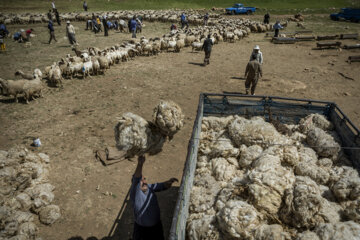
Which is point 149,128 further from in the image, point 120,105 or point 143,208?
point 120,105

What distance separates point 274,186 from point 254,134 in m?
1.61

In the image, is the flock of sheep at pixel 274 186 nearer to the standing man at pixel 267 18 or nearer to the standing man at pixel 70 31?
the standing man at pixel 70 31

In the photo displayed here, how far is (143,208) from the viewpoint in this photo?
359 centimetres

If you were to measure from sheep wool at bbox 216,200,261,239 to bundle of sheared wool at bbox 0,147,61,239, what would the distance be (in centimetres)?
430

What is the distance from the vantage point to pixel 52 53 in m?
17.2

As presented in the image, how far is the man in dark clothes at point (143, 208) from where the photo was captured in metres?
3.55

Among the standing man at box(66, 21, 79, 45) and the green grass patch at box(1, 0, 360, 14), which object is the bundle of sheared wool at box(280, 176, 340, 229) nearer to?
the standing man at box(66, 21, 79, 45)

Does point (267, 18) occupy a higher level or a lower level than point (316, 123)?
higher

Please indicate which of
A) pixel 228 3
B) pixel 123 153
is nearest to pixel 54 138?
pixel 123 153

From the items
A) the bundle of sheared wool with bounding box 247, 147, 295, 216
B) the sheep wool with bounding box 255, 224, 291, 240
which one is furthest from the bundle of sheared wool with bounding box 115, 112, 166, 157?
the sheep wool with bounding box 255, 224, 291, 240

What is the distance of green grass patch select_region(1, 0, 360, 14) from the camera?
40912 millimetres

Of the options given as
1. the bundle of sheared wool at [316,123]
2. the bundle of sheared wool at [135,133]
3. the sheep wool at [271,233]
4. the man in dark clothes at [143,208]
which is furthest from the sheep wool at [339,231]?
the bundle of sheared wool at [135,133]

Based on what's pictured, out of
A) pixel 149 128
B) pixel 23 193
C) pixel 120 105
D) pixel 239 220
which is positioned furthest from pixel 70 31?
pixel 239 220

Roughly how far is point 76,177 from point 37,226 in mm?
1563
